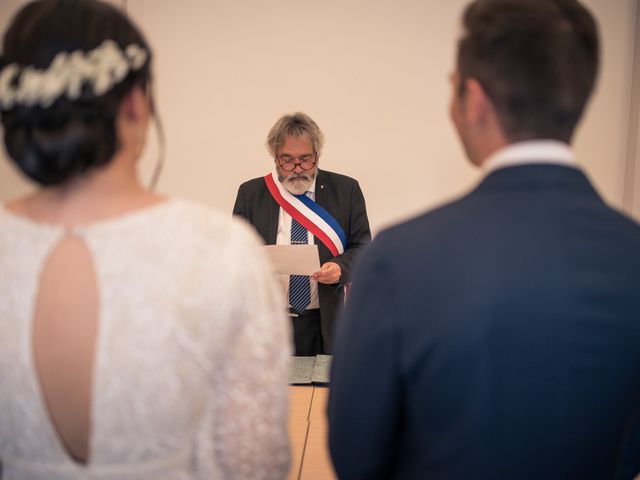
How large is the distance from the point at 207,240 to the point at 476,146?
0.40 metres

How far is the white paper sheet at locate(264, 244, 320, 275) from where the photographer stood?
2.19m

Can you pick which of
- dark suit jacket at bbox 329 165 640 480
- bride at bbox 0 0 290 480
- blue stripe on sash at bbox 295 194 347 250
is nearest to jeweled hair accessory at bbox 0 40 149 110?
bride at bbox 0 0 290 480

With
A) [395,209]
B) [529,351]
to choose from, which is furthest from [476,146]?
[395,209]

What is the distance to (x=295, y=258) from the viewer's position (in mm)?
2209

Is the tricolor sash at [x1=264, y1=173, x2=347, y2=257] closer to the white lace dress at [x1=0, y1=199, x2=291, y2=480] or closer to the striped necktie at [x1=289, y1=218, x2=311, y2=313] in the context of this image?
the striped necktie at [x1=289, y1=218, x2=311, y2=313]

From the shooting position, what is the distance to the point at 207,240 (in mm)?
727

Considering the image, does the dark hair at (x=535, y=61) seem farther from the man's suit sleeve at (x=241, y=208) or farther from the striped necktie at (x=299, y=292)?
the man's suit sleeve at (x=241, y=208)

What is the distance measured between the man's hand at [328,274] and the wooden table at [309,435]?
658 millimetres

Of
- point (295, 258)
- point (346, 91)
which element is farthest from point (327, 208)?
point (346, 91)

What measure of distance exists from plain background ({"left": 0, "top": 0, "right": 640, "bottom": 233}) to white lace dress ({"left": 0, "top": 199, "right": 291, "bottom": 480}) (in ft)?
9.04

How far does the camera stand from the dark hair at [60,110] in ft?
2.19

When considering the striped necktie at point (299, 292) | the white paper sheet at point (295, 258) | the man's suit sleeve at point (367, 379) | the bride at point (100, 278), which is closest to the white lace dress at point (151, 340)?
the bride at point (100, 278)

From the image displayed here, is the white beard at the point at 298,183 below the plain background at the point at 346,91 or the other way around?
below

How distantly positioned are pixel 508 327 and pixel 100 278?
52cm
